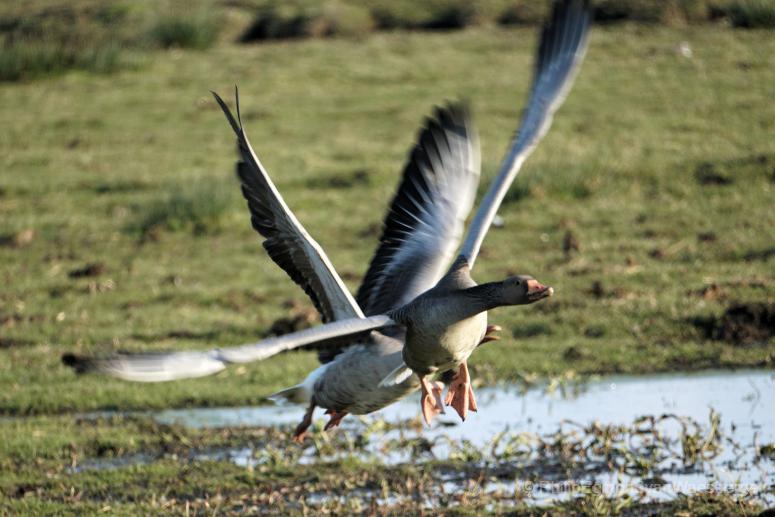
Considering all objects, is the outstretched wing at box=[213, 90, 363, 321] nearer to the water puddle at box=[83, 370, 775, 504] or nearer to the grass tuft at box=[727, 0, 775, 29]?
the water puddle at box=[83, 370, 775, 504]

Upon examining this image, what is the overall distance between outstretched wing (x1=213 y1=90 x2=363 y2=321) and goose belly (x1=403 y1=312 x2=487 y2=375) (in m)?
0.40

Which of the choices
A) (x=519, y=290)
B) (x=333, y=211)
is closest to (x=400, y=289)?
(x=519, y=290)

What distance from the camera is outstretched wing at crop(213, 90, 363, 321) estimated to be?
6.63 meters

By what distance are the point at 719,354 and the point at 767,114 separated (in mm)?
7587

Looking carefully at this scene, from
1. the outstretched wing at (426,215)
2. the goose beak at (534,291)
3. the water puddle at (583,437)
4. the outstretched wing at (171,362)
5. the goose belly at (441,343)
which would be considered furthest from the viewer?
the outstretched wing at (426,215)

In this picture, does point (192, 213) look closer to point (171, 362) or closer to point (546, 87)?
point (546, 87)

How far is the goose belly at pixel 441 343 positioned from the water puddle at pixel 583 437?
891mm

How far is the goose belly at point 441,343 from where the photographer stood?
6.33m

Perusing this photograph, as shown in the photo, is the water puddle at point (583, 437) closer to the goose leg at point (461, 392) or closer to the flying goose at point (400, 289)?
the goose leg at point (461, 392)

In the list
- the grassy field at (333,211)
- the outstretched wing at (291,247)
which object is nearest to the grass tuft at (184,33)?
the grassy field at (333,211)

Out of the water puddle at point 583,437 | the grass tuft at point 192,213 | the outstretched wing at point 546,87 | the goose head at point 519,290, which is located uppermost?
the outstretched wing at point 546,87

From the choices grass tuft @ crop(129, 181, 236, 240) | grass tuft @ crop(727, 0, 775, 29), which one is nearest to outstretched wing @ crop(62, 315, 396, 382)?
grass tuft @ crop(129, 181, 236, 240)

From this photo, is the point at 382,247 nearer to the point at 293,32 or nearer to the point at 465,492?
the point at 465,492

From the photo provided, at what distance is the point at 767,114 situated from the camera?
16141mm
